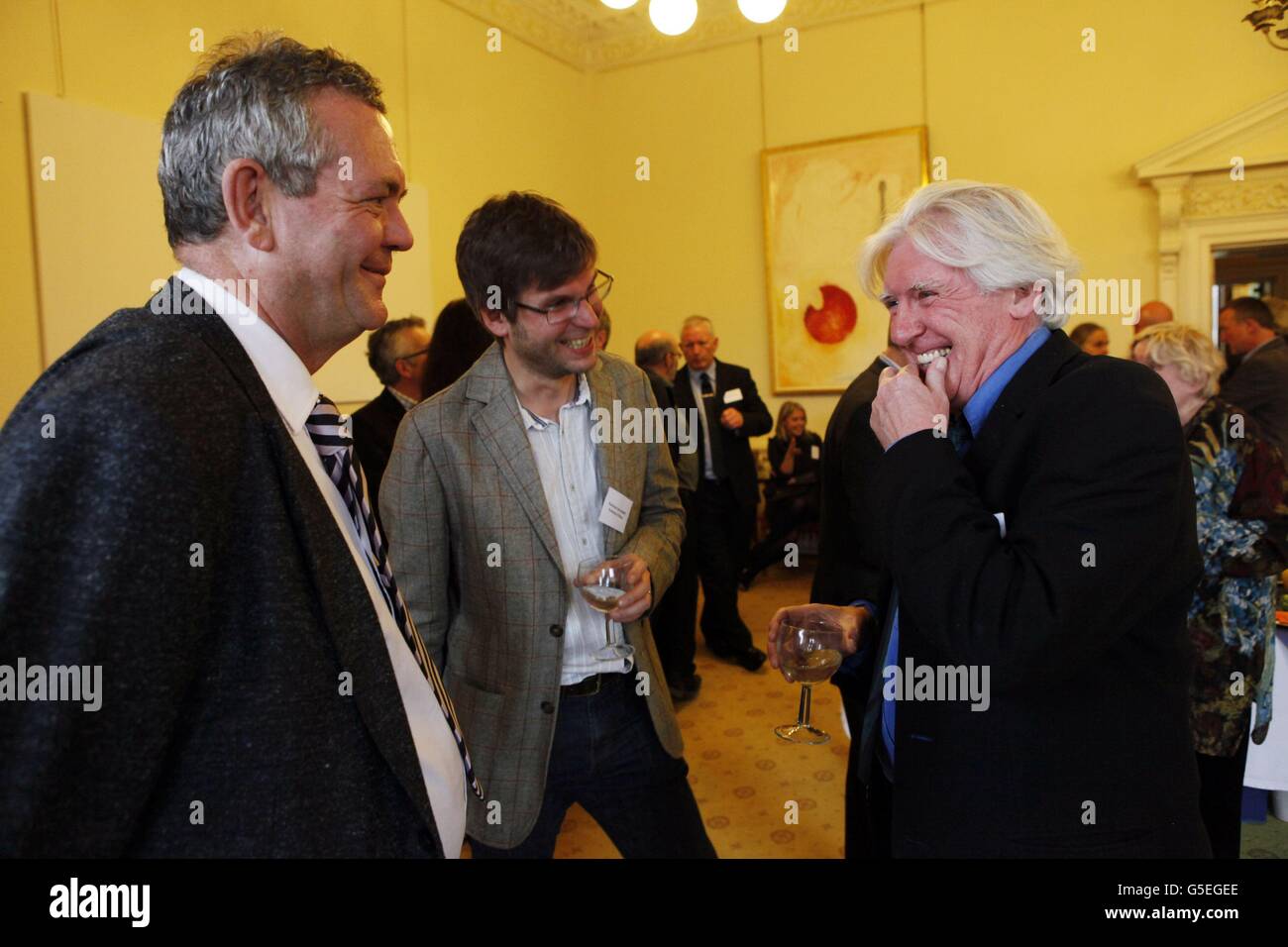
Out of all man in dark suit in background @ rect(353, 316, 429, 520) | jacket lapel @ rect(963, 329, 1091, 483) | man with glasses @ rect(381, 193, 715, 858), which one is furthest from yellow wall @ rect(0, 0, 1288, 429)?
jacket lapel @ rect(963, 329, 1091, 483)

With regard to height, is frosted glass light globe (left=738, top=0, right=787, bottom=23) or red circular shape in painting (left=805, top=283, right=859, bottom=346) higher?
frosted glass light globe (left=738, top=0, right=787, bottom=23)

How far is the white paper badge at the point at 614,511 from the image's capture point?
1868 mm

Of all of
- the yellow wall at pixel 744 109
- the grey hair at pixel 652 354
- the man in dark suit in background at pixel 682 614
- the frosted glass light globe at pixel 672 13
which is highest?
the yellow wall at pixel 744 109

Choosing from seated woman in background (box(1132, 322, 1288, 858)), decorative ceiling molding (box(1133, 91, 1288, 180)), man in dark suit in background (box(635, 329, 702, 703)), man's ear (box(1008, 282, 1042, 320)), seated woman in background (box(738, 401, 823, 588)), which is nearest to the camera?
man's ear (box(1008, 282, 1042, 320))

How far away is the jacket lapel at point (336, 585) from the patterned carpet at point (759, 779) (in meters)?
2.40

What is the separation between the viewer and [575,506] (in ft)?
6.19

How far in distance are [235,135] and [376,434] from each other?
2.38 metres

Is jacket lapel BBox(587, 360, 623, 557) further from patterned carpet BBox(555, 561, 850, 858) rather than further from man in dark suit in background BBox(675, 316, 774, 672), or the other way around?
man in dark suit in background BBox(675, 316, 774, 672)

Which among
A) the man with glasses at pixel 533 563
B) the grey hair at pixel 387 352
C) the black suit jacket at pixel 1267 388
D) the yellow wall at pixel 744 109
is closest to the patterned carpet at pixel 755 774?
the man with glasses at pixel 533 563

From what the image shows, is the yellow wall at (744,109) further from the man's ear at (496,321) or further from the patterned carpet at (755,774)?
the man's ear at (496,321)

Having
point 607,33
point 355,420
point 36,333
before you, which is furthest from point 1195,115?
point 36,333

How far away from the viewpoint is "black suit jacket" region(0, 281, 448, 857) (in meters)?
0.70

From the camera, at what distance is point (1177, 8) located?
23.0ft

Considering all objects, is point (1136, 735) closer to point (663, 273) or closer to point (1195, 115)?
point (1195, 115)
